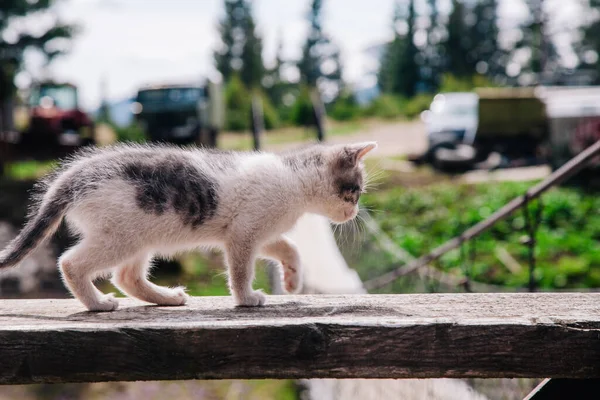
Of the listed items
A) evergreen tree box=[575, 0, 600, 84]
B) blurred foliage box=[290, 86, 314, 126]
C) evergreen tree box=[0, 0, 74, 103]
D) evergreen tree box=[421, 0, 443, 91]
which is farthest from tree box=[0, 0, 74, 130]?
evergreen tree box=[575, 0, 600, 84]

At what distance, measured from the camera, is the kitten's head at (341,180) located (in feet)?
9.68

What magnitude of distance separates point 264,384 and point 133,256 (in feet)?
24.2

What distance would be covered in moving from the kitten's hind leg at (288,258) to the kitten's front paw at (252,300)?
45 cm

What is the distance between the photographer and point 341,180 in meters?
2.98

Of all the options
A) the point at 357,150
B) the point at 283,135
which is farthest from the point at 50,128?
the point at 357,150

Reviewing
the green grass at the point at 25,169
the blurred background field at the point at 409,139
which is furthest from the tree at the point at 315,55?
the green grass at the point at 25,169

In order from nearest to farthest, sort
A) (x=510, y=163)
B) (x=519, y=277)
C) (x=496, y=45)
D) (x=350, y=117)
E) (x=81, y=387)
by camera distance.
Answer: (x=81, y=387), (x=519, y=277), (x=510, y=163), (x=350, y=117), (x=496, y=45)

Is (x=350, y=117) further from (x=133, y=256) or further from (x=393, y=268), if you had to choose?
(x=133, y=256)

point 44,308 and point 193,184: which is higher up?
point 193,184

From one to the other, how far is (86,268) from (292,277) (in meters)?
0.91

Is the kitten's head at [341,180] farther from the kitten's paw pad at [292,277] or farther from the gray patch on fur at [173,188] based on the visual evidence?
the gray patch on fur at [173,188]

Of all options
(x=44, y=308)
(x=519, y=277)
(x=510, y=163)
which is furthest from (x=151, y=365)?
(x=510, y=163)

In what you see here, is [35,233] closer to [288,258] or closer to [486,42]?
[288,258]

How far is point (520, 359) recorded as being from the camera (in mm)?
1846
